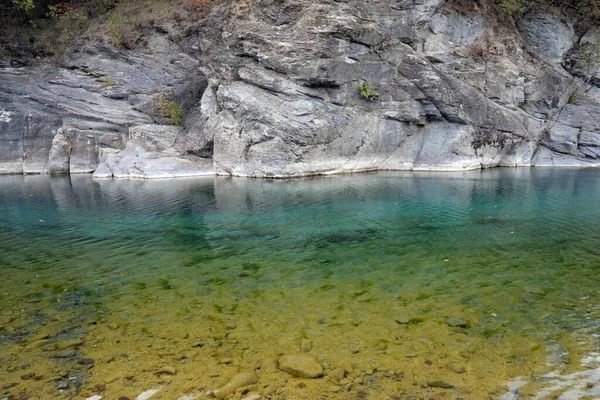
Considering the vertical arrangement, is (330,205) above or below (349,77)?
below

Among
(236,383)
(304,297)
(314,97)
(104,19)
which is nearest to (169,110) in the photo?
(104,19)

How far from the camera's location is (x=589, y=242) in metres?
11.5

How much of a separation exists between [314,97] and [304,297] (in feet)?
72.3

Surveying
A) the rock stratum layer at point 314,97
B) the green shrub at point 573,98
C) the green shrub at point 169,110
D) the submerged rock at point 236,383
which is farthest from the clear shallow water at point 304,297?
the green shrub at point 573,98

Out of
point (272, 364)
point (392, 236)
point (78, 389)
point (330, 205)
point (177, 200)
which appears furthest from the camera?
point (177, 200)

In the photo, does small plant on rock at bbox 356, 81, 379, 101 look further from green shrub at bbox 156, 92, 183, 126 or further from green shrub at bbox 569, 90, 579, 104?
green shrub at bbox 569, 90, 579, 104

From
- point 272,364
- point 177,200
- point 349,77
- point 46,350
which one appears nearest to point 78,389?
point 46,350

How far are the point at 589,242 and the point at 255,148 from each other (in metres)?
20.3

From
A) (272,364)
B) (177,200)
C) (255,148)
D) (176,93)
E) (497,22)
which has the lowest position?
(272,364)

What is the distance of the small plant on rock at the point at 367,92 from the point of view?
28.8 metres

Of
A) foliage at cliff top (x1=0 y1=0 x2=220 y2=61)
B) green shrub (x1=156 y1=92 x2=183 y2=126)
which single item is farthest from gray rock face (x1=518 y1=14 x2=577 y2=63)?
green shrub (x1=156 y1=92 x2=183 y2=126)

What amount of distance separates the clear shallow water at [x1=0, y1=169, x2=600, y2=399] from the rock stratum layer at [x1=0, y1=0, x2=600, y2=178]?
40.7 feet

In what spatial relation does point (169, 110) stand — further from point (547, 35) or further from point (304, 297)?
point (547, 35)

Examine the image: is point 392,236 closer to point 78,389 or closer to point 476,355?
point 476,355
